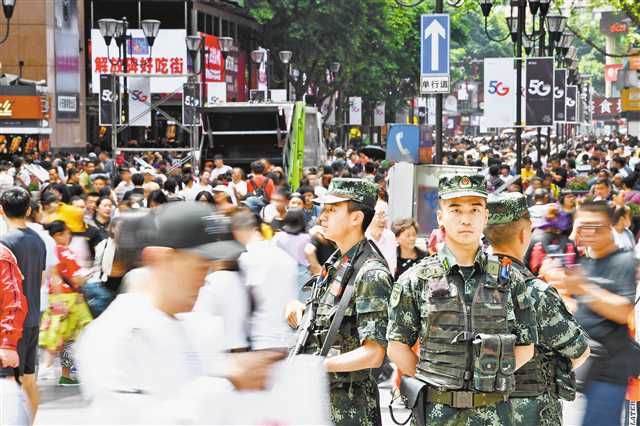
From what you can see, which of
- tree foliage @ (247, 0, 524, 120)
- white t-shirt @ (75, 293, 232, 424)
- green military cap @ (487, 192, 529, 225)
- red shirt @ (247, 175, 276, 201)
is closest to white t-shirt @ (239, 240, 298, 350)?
green military cap @ (487, 192, 529, 225)

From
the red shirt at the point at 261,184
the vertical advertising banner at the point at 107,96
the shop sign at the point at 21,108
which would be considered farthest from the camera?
the shop sign at the point at 21,108

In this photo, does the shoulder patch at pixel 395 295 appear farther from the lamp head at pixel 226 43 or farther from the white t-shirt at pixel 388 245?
the lamp head at pixel 226 43

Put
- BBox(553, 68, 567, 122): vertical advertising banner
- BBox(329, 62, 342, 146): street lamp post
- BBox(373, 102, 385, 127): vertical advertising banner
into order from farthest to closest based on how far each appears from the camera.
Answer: BBox(373, 102, 385, 127): vertical advertising banner < BBox(329, 62, 342, 146): street lamp post < BBox(553, 68, 567, 122): vertical advertising banner

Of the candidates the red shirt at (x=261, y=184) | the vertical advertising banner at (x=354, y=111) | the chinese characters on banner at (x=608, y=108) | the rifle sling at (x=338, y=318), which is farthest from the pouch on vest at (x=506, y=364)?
the chinese characters on banner at (x=608, y=108)

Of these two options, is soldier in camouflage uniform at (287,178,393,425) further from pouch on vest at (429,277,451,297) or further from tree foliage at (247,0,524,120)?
tree foliage at (247,0,524,120)

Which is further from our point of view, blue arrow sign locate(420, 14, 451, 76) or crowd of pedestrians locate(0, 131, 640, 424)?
blue arrow sign locate(420, 14, 451, 76)

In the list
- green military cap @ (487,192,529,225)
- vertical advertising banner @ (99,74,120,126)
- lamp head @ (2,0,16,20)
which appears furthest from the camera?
lamp head @ (2,0,16,20)

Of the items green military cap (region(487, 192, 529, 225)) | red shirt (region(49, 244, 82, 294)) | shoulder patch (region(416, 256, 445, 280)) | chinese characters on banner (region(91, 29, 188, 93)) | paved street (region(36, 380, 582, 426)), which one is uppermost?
chinese characters on banner (region(91, 29, 188, 93))

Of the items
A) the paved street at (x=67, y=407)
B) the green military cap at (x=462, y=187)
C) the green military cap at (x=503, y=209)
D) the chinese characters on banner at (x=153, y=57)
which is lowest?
the paved street at (x=67, y=407)

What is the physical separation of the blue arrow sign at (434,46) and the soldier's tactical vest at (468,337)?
513 inches

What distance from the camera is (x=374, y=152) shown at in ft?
121

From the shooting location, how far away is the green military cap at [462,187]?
543 centimetres

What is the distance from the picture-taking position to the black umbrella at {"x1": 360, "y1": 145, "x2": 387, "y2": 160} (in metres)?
35.9

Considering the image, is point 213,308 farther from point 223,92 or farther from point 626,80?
point 626,80
